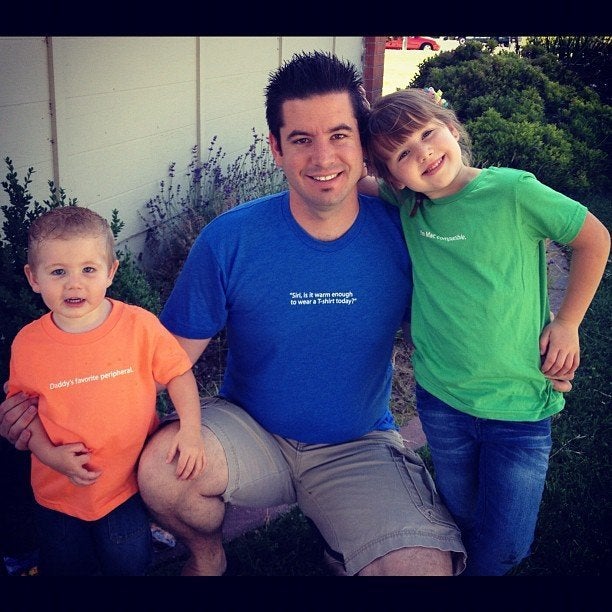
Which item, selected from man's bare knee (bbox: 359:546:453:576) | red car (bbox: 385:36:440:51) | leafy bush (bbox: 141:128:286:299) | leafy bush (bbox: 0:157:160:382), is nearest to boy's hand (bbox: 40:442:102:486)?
leafy bush (bbox: 0:157:160:382)

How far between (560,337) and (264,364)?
105 centimetres

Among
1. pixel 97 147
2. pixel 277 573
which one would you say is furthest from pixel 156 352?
pixel 97 147

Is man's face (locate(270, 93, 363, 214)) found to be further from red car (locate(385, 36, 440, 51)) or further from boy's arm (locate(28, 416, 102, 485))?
red car (locate(385, 36, 440, 51))

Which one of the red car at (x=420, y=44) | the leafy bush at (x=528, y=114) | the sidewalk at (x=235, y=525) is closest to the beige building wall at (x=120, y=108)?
the sidewalk at (x=235, y=525)

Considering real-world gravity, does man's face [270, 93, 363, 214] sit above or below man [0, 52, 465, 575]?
above

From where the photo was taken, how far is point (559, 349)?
2281mm

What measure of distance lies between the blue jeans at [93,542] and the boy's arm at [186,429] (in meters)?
0.23

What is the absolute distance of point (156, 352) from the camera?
2.20 meters

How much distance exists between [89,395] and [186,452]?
1.23ft

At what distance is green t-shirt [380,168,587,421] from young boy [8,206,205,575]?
0.91 metres

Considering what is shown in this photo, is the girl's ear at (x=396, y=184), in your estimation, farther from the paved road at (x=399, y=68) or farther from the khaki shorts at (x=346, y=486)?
the paved road at (x=399, y=68)

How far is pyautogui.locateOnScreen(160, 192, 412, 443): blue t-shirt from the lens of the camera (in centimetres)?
245

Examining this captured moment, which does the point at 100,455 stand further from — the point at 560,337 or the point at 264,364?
the point at 560,337

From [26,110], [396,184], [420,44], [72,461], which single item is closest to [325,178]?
[396,184]
